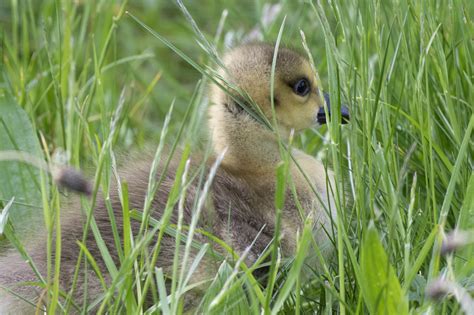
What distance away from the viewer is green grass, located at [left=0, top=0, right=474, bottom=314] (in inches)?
63.0

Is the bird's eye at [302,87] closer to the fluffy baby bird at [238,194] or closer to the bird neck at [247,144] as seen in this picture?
the fluffy baby bird at [238,194]

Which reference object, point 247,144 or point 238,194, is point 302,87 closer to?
point 247,144

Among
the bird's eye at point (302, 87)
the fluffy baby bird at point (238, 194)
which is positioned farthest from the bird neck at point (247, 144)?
the bird's eye at point (302, 87)

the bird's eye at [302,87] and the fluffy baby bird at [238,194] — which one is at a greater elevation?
the bird's eye at [302,87]

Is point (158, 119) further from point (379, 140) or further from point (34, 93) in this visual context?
point (379, 140)

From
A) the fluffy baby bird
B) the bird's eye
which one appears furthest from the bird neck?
the bird's eye

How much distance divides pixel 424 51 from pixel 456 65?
201mm

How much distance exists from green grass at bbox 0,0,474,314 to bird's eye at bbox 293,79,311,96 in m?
0.13

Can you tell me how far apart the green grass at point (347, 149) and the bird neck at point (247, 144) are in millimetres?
91

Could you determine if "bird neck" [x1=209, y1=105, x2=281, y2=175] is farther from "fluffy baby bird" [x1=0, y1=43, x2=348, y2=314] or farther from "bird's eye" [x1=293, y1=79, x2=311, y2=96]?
"bird's eye" [x1=293, y1=79, x2=311, y2=96]

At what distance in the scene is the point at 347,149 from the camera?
7.73 feet

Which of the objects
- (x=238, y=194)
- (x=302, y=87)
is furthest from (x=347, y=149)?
(x=238, y=194)

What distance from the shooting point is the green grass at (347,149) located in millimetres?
1600

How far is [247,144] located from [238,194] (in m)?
0.23
